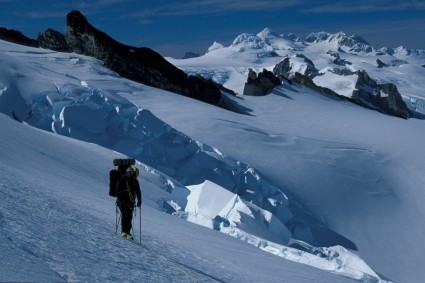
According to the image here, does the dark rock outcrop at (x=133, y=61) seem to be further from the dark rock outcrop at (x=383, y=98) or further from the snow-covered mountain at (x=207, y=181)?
the dark rock outcrop at (x=383, y=98)

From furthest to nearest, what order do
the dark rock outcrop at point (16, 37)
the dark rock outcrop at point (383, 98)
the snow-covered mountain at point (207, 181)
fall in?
the dark rock outcrop at point (383, 98)
the dark rock outcrop at point (16, 37)
the snow-covered mountain at point (207, 181)

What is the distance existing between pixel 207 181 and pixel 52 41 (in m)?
25.4

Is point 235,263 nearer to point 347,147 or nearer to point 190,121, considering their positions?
point 190,121

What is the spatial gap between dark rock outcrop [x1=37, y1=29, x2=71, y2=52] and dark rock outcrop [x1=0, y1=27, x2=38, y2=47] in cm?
253

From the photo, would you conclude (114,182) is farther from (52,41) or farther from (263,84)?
(263,84)

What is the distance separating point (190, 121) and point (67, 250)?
20616 millimetres

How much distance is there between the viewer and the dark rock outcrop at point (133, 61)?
33.6 meters

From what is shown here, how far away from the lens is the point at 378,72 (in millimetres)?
164750

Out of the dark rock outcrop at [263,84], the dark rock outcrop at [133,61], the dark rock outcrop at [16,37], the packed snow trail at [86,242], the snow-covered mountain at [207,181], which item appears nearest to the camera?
the packed snow trail at [86,242]

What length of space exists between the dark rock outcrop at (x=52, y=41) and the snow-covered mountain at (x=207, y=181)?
13.7 feet

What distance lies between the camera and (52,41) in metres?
37.2

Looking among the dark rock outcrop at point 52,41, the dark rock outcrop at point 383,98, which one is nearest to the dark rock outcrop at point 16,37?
the dark rock outcrop at point 52,41

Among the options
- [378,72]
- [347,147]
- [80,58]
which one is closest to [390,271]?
[347,147]

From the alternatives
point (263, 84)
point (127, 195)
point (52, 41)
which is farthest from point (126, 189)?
point (263, 84)
